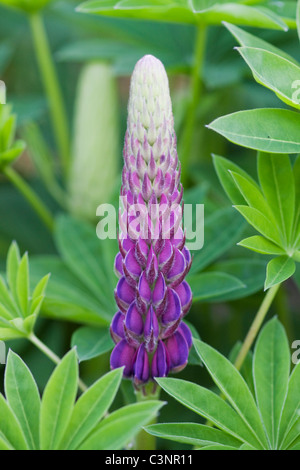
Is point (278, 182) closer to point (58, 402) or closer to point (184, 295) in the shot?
point (184, 295)

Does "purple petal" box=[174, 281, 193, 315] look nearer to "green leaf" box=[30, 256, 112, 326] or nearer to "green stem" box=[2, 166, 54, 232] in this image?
"green leaf" box=[30, 256, 112, 326]

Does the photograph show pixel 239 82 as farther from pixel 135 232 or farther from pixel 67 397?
pixel 67 397

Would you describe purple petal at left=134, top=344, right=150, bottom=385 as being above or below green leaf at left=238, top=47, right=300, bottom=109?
below

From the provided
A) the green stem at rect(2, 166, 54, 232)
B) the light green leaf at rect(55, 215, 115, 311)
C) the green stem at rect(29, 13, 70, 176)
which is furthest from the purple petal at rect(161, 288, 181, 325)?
the green stem at rect(29, 13, 70, 176)

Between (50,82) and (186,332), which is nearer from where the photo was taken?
(186,332)

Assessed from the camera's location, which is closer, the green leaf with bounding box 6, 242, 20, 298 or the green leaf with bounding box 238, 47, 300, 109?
the green leaf with bounding box 238, 47, 300, 109

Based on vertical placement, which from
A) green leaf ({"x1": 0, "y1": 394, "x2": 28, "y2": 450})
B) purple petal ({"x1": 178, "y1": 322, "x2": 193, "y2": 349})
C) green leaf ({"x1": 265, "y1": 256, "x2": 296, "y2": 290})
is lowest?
green leaf ({"x1": 0, "y1": 394, "x2": 28, "y2": 450})

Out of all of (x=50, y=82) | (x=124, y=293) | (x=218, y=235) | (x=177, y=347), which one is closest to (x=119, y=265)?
(x=124, y=293)

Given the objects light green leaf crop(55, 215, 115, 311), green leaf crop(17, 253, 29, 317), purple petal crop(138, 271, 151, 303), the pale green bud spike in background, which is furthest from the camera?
the pale green bud spike in background

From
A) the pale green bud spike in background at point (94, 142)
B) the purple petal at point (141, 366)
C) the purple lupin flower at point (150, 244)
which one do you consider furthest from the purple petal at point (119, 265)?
the pale green bud spike in background at point (94, 142)
